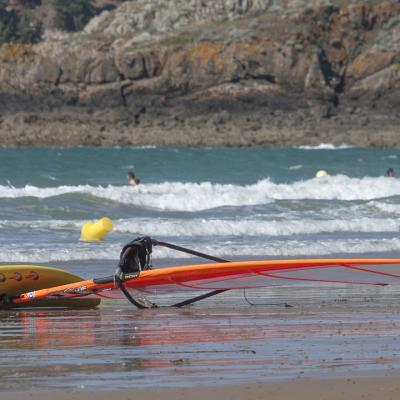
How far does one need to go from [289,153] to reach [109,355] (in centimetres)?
4955

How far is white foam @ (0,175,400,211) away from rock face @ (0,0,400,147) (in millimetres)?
37842

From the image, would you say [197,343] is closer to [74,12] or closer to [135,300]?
[135,300]

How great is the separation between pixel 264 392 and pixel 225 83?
67906 mm

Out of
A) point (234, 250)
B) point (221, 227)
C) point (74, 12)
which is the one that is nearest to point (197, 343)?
point (234, 250)

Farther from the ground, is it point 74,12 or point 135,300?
point 135,300

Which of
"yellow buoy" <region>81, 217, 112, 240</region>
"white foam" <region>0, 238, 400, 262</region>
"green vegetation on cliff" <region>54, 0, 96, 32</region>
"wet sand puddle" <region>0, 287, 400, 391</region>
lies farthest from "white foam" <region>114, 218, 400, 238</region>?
"green vegetation on cliff" <region>54, 0, 96, 32</region>

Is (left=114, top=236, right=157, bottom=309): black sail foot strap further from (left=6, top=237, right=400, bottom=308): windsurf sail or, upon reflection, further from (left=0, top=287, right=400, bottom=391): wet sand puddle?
(left=0, top=287, right=400, bottom=391): wet sand puddle

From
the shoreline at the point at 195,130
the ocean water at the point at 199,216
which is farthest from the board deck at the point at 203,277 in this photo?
the shoreline at the point at 195,130

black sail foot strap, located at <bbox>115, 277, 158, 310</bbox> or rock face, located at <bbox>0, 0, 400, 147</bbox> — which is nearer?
black sail foot strap, located at <bbox>115, 277, 158, 310</bbox>

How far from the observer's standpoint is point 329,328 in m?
7.50

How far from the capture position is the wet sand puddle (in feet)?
19.5

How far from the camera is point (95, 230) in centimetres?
1510

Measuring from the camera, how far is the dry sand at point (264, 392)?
17.9 ft

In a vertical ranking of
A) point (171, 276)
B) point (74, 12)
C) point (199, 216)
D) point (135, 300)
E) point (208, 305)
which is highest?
point (171, 276)
